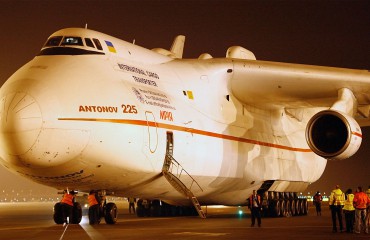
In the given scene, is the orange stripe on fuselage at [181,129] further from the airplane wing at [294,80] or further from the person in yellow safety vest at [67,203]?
the person in yellow safety vest at [67,203]

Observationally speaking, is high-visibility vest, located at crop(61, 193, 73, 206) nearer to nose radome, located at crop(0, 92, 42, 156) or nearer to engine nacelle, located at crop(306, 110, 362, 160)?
nose radome, located at crop(0, 92, 42, 156)

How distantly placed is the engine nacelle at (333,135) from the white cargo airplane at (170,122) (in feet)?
0.09

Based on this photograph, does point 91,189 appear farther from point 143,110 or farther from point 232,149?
point 232,149

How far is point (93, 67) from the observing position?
41.2 feet

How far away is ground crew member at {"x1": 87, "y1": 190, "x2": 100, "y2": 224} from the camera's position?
13.4 metres

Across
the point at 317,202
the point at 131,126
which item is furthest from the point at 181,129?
the point at 317,202

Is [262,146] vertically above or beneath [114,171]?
above

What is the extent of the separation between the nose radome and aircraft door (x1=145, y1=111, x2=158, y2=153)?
102 inches

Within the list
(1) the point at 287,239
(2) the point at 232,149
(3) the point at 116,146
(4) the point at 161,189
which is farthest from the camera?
(2) the point at 232,149

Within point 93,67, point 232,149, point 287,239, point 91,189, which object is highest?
point 93,67

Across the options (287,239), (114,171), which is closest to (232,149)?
(114,171)

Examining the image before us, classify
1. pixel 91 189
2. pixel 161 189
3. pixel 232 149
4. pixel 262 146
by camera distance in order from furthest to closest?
pixel 262 146 → pixel 232 149 → pixel 161 189 → pixel 91 189

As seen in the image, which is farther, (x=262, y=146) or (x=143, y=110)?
(x=262, y=146)

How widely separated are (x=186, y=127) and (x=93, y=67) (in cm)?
269
